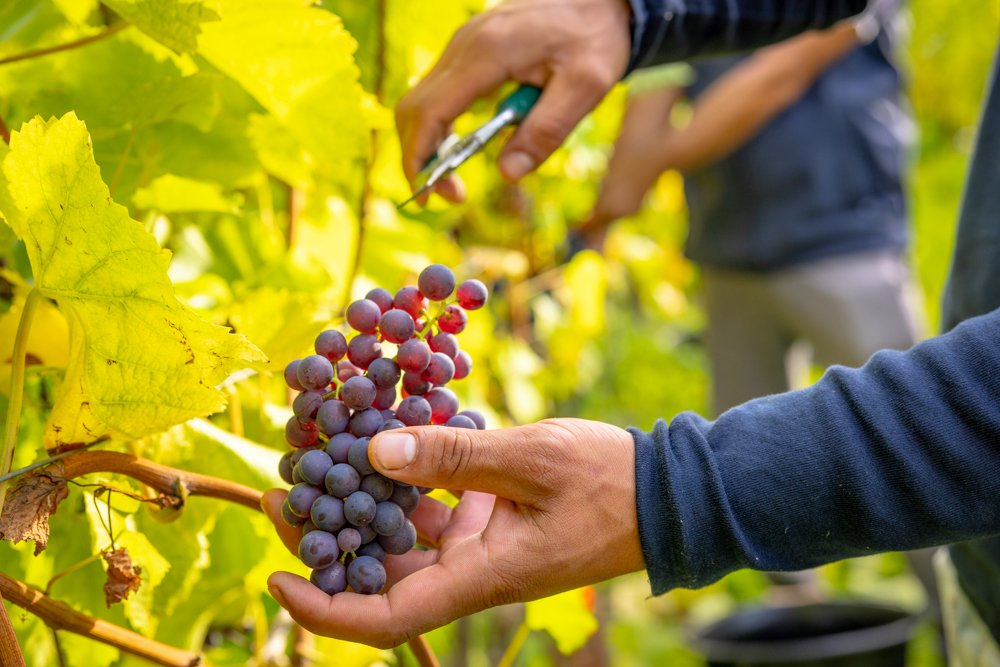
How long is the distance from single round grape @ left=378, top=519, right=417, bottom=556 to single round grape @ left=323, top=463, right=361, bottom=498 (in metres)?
0.04

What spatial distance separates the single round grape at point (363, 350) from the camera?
565 millimetres

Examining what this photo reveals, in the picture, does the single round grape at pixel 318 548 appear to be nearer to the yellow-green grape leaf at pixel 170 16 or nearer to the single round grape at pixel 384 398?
the single round grape at pixel 384 398

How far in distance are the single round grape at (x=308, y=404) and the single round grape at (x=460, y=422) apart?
8 centimetres

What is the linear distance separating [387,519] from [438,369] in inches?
3.7

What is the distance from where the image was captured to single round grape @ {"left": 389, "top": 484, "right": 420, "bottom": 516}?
55 centimetres

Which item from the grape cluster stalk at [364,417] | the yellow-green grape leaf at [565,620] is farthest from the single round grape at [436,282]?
the yellow-green grape leaf at [565,620]

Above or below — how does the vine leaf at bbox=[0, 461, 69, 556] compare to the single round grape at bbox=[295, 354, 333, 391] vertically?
below

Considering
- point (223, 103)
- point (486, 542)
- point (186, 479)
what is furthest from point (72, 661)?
point (223, 103)

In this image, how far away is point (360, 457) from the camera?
0.52 meters

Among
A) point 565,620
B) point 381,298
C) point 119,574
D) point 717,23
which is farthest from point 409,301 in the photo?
point 717,23

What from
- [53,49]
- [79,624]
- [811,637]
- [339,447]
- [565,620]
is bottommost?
[811,637]

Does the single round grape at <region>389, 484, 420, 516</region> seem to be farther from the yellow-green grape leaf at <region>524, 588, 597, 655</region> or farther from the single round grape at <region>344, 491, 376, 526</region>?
the yellow-green grape leaf at <region>524, 588, 597, 655</region>

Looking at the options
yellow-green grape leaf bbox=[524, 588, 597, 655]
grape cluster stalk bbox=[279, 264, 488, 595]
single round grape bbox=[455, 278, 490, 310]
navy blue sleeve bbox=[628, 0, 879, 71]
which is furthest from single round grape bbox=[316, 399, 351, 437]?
navy blue sleeve bbox=[628, 0, 879, 71]

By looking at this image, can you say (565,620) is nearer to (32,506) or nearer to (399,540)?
(399,540)
